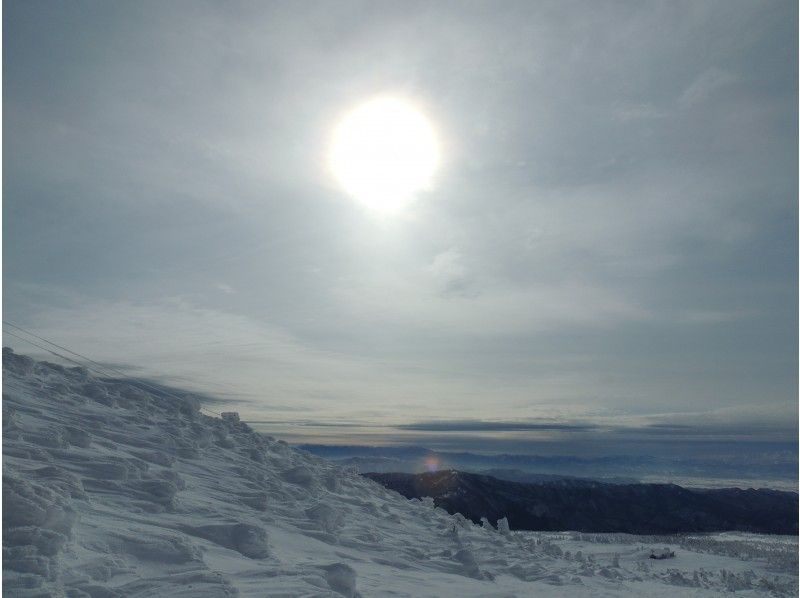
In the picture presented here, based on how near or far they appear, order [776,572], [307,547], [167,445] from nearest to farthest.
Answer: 1. [307,547]
2. [167,445]
3. [776,572]

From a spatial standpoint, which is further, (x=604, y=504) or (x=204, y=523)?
(x=604, y=504)

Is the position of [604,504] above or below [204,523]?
below

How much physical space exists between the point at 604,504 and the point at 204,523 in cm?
13014

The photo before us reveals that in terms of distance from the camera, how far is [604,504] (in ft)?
406

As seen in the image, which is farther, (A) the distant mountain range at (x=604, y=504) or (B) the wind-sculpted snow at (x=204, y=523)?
(A) the distant mountain range at (x=604, y=504)

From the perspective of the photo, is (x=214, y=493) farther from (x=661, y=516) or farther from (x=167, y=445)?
(x=661, y=516)

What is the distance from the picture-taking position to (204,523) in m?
8.72

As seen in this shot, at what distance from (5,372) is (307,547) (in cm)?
927

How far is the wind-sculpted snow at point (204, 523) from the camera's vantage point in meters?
6.32

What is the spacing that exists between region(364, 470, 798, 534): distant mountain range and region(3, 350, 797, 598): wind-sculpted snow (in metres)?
81.2

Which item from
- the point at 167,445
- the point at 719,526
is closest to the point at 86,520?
the point at 167,445

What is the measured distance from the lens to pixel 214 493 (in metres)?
10.9

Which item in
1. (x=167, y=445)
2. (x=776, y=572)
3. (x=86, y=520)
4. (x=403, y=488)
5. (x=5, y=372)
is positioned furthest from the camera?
(x=403, y=488)

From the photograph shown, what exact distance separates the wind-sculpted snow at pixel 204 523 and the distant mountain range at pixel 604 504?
267ft
